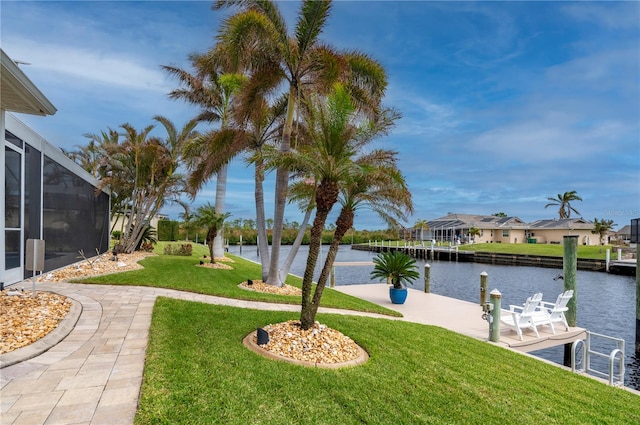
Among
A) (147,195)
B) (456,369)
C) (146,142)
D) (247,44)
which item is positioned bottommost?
(456,369)

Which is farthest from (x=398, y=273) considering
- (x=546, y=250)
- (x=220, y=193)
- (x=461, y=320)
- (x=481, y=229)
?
(x=481, y=229)

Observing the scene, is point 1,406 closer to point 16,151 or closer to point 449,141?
point 16,151

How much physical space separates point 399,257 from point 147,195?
13194mm

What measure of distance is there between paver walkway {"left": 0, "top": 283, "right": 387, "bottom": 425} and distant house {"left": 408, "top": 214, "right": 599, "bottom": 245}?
4941cm

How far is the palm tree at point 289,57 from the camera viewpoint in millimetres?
8883

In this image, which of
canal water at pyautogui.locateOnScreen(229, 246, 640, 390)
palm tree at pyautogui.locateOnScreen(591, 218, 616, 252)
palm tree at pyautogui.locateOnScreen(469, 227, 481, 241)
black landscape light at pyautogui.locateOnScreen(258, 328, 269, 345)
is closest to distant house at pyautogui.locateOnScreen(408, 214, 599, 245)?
palm tree at pyautogui.locateOnScreen(469, 227, 481, 241)

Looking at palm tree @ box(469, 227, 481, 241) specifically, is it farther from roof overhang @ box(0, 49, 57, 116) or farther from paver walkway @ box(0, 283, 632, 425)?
roof overhang @ box(0, 49, 57, 116)

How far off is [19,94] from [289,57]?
19.7 ft

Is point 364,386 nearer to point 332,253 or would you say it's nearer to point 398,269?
point 332,253

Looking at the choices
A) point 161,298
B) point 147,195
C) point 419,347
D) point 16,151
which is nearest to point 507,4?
point 419,347

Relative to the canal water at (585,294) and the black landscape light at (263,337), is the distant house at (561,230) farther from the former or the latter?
the black landscape light at (263,337)

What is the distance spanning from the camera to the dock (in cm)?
804

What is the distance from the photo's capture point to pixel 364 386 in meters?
4.12

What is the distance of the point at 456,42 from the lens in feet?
45.4
